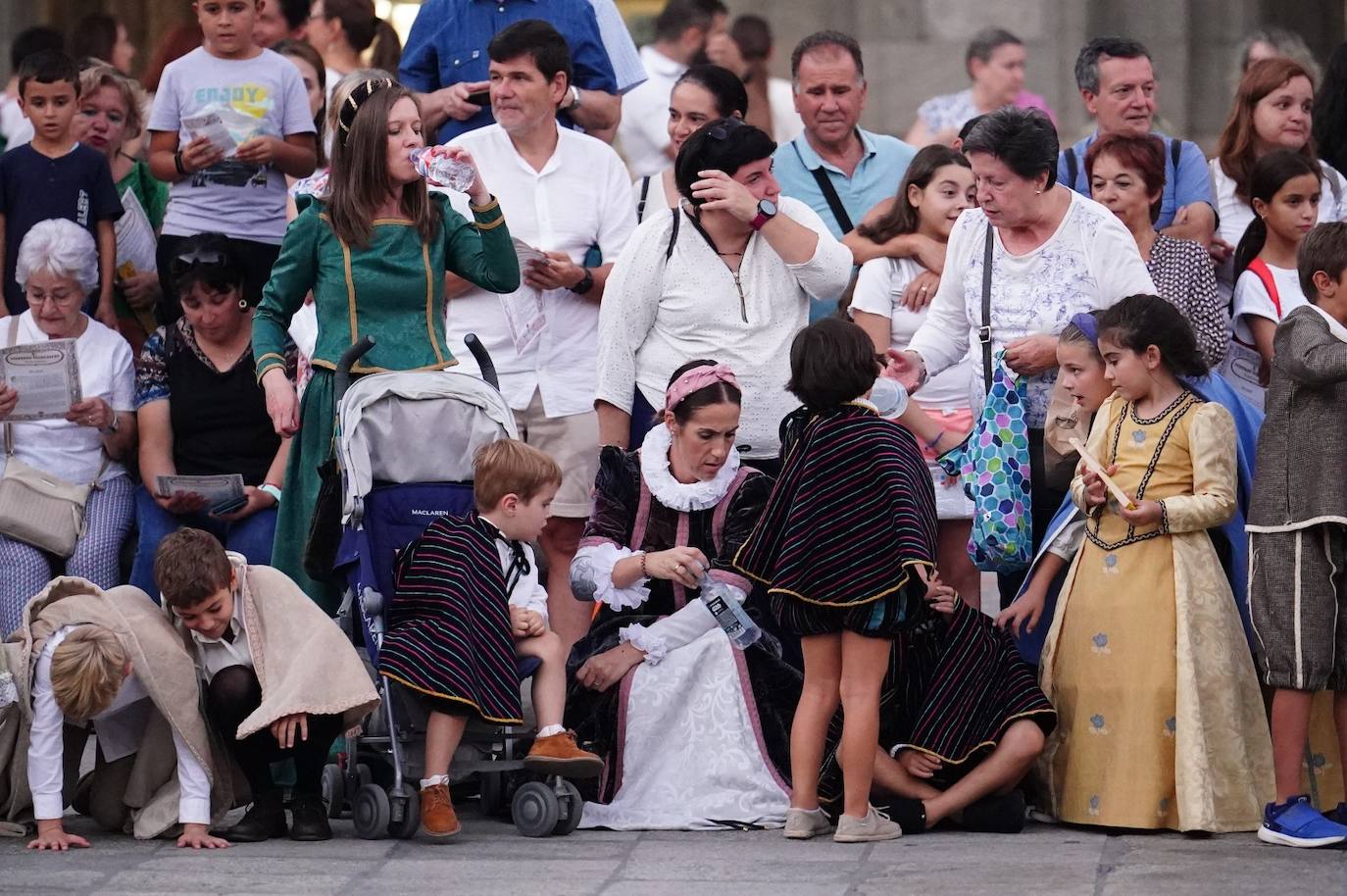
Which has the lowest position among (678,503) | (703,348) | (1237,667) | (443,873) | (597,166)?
(443,873)

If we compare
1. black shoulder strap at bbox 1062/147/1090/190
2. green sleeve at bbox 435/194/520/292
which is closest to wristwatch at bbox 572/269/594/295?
green sleeve at bbox 435/194/520/292

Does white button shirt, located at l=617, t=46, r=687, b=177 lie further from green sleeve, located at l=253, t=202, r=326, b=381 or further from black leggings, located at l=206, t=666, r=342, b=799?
black leggings, located at l=206, t=666, r=342, b=799

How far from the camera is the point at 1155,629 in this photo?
6457 millimetres

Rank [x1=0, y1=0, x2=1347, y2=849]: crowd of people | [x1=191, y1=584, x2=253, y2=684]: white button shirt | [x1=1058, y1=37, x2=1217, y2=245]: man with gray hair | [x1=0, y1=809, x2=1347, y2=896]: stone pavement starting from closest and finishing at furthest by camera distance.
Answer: [x1=0, y1=809, x2=1347, y2=896]: stone pavement, [x1=0, y1=0, x2=1347, y2=849]: crowd of people, [x1=191, y1=584, x2=253, y2=684]: white button shirt, [x1=1058, y1=37, x2=1217, y2=245]: man with gray hair

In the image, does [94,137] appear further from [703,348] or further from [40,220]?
[703,348]

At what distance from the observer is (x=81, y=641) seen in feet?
20.5

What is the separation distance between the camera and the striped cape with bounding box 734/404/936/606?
624 cm

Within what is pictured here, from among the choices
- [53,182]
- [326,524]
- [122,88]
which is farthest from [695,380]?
[122,88]

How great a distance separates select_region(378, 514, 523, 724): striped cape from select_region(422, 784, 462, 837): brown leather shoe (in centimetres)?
24

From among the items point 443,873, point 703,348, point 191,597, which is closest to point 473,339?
point 703,348

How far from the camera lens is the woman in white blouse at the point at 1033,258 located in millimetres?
6875

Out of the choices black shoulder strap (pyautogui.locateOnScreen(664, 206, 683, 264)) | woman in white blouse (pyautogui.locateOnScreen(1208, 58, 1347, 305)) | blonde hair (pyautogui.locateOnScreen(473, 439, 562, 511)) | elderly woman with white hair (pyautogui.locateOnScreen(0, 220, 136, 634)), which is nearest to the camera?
blonde hair (pyautogui.locateOnScreen(473, 439, 562, 511))

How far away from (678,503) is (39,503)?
2309 millimetres

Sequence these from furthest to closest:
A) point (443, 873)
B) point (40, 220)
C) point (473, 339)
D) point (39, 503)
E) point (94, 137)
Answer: point (94, 137) → point (40, 220) → point (39, 503) → point (473, 339) → point (443, 873)
